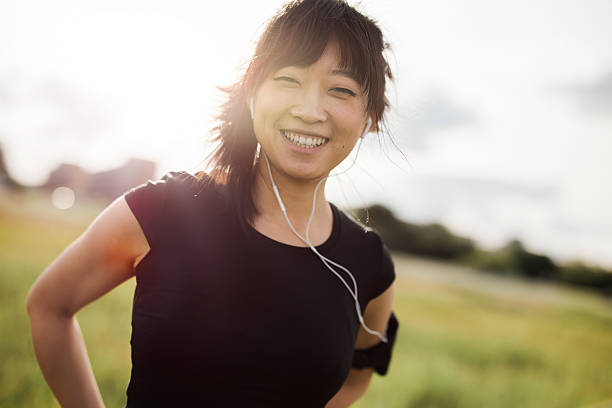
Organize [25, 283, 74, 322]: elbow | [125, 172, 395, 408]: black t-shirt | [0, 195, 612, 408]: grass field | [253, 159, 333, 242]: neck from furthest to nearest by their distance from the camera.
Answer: [0, 195, 612, 408]: grass field → [253, 159, 333, 242]: neck → [25, 283, 74, 322]: elbow → [125, 172, 395, 408]: black t-shirt

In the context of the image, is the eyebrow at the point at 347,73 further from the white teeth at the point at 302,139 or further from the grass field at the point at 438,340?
the grass field at the point at 438,340

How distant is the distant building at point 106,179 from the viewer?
5.70 meters

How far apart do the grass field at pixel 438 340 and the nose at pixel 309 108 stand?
2.93 metres

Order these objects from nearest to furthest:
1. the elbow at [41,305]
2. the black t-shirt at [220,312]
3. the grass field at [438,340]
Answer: the black t-shirt at [220,312] → the elbow at [41,305] → the grass field at [438,340]

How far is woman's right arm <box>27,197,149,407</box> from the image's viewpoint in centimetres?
132

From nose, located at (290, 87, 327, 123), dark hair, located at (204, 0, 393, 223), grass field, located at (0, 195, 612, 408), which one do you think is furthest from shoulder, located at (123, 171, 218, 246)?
grass field, located at (0, 195, 612, 408)

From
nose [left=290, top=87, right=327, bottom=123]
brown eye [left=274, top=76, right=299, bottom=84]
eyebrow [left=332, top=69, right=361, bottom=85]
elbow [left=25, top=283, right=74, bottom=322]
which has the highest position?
eyebrow [left=332, top=69, right=361, bottom=85]

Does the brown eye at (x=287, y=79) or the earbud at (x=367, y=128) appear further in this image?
the earbud at (x=367, y=128)

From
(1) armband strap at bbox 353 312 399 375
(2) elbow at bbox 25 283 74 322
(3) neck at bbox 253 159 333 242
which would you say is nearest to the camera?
(2) elbow at bbox 25 283 74 322

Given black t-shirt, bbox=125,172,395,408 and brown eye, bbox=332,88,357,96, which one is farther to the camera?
brown eye, bbox=332,88,357,96

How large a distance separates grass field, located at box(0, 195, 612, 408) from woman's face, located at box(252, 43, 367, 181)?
110 inches

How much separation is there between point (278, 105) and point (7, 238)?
21.9ft

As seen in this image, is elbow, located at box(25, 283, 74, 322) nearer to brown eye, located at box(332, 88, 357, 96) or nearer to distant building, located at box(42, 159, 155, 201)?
brown eye, located at box(332, 88, 357, 96)

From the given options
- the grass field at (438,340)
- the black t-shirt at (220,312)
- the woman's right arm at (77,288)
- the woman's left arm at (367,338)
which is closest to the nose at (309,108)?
the black t-shirt at (220,312)
